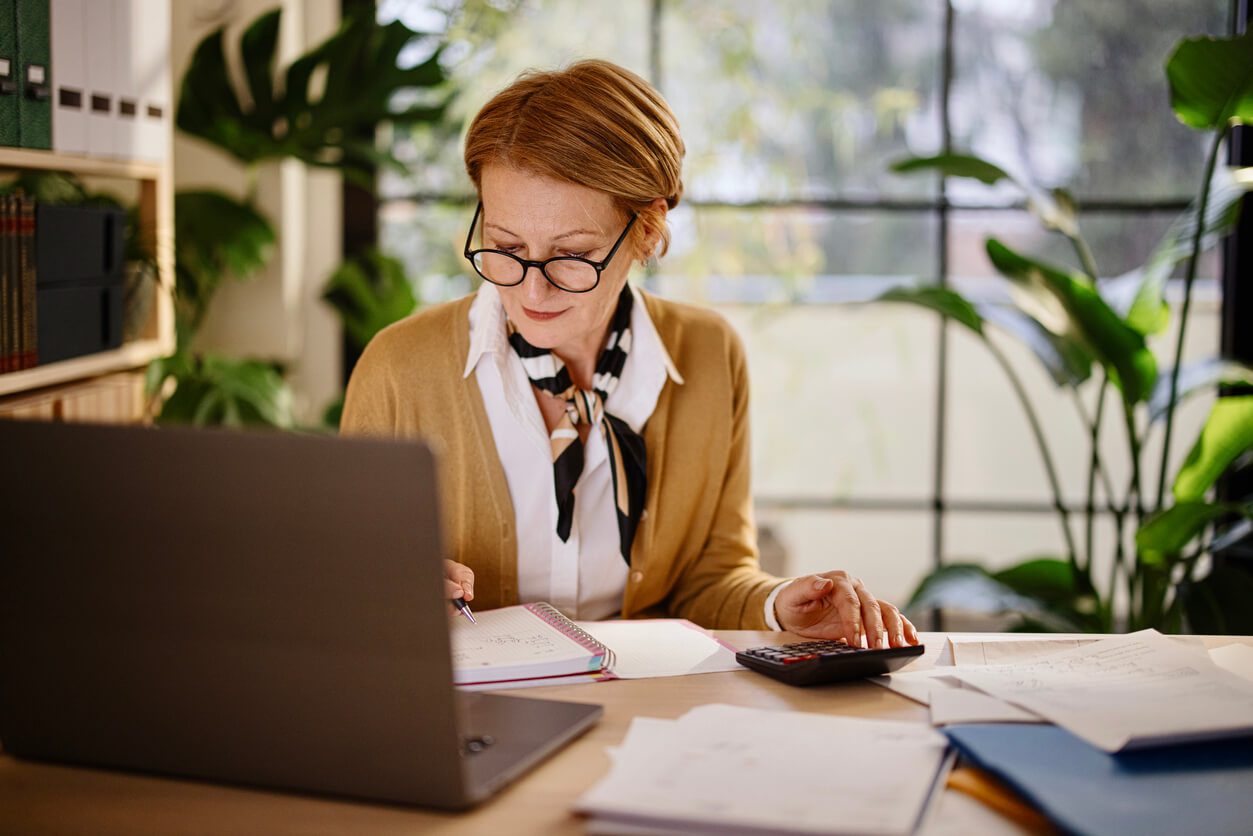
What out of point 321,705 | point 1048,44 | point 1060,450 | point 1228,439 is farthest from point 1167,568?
point 321,705

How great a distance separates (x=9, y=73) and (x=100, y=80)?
0.34m

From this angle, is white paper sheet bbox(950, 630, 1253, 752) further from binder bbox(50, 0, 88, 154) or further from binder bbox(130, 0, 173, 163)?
binder bbox(130, 0, 173, 163)

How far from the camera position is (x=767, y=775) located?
0.95 metres

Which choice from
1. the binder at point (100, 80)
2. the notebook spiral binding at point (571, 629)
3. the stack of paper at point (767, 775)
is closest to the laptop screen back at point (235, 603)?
the stack of paper at point (767, 775)

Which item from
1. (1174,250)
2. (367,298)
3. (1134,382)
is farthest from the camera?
(367,298)

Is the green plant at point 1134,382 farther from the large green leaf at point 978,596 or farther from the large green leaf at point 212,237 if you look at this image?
the large green leaf at point 212,237

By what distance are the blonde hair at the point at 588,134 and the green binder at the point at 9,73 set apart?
2.79 ft

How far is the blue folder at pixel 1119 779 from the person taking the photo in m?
0.88

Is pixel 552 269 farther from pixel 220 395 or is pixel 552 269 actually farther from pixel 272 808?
pixel 220 395

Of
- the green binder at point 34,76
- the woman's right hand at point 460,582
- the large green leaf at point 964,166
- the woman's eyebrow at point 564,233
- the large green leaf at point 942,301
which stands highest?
the green binder at point 34,76

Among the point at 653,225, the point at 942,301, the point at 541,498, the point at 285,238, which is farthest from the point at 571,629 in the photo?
the point at 285,238

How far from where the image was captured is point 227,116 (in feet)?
9.48

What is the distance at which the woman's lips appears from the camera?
1.63m

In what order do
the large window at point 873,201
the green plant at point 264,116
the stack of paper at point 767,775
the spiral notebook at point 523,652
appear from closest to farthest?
1. the stack of paper at point 767,775
2. the spiral notebook at point 523,652
3. the green plant at point 264,116
4. the large window at point 873,201
